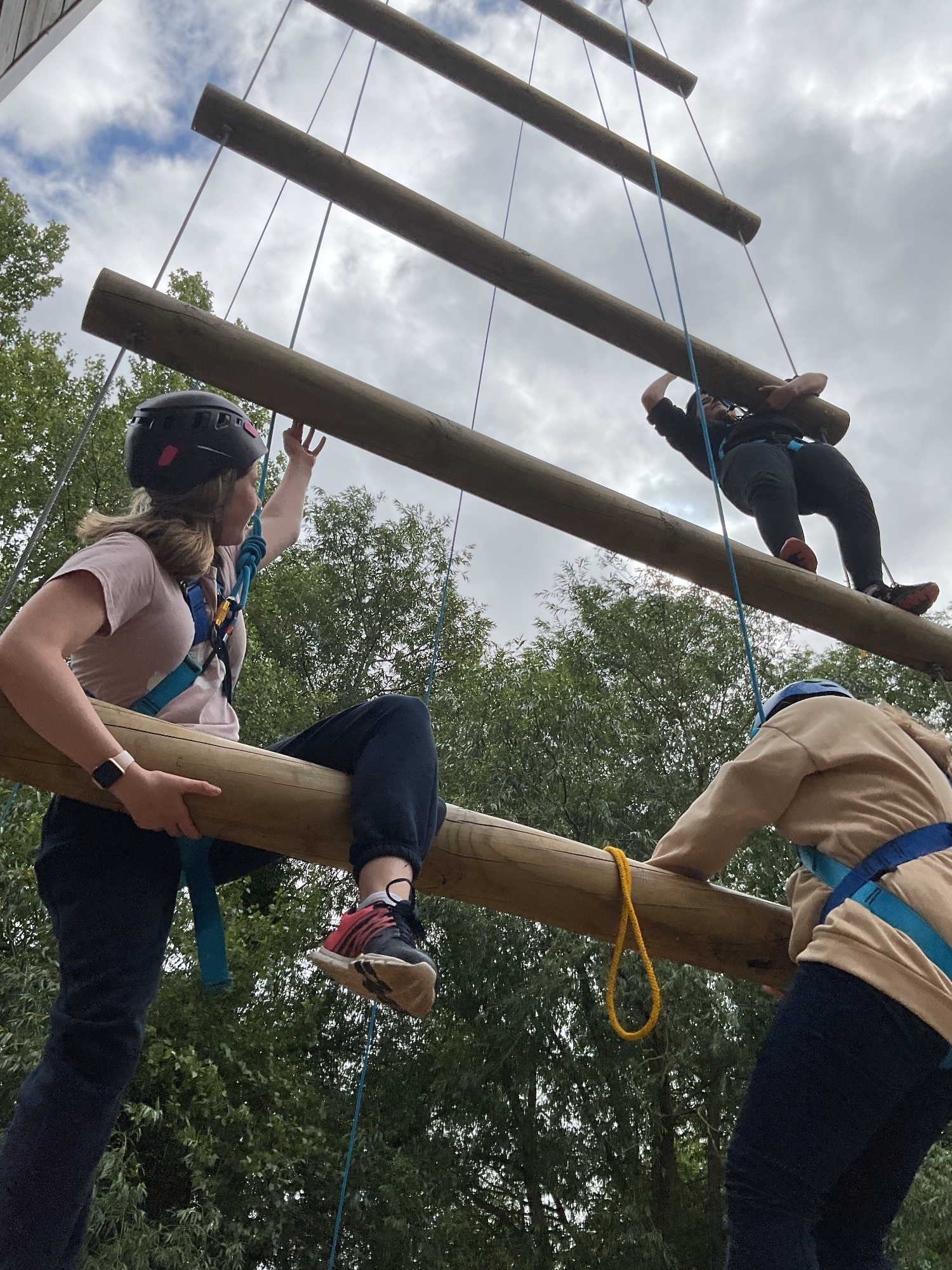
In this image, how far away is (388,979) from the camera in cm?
131

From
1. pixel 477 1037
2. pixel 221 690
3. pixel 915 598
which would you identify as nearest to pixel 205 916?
pixel 221 690

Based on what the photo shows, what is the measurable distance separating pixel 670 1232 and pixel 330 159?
8872 mm

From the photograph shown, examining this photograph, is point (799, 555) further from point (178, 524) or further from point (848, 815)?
point (178, 524)

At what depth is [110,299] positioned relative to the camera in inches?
104

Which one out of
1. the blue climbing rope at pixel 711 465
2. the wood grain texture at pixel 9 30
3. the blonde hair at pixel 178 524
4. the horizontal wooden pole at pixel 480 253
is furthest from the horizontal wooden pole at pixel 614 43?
the blonde hair at pixel 178 524

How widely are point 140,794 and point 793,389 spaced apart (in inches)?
143

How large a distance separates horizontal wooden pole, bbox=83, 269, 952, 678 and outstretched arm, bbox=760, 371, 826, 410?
117cm

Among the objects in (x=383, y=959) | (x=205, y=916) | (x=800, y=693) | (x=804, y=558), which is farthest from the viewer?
(x=804, y=558)

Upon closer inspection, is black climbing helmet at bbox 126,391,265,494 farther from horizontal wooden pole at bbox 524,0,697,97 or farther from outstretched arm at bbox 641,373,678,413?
horizontal wooden pole at bbox 524,0,697,97

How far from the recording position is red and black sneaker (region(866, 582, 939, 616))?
3.47 meters

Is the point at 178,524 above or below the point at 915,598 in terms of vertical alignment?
below

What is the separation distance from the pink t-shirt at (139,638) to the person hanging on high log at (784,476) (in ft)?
8.08

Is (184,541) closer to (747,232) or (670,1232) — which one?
(747,232)

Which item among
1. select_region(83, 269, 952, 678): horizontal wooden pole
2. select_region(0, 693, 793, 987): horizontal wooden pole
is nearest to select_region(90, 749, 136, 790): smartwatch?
select_region(0, 693, 793, 987): horizontal wooden pole
